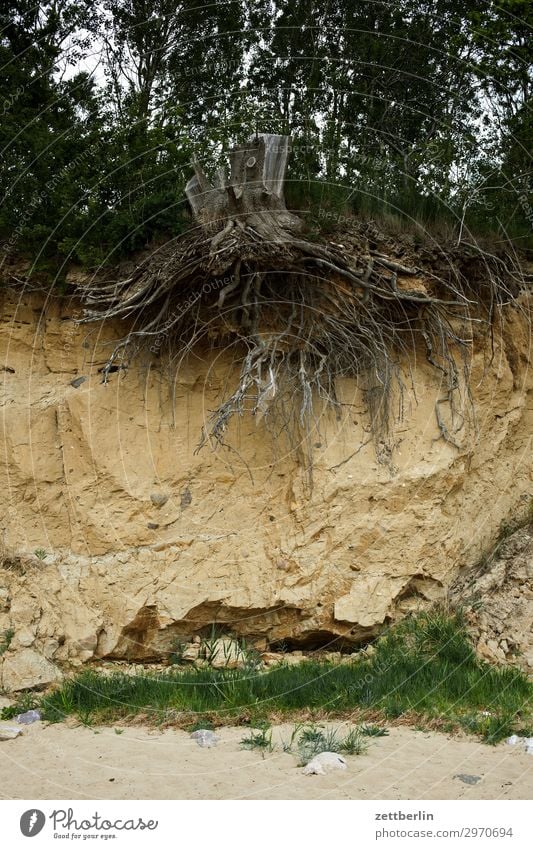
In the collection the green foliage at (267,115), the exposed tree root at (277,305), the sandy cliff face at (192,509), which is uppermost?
the green foliage at (267,115)

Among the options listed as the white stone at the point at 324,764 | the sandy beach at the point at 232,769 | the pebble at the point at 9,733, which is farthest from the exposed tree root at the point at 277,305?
the white stone at the point at 324,764

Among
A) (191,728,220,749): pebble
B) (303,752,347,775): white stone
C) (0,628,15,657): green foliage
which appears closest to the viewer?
(303,752,347,775): white stone

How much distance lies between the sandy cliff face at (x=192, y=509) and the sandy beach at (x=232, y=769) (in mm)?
1617

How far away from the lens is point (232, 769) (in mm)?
5730

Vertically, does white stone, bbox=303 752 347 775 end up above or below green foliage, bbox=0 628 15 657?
below

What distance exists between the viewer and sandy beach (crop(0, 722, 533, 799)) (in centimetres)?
540

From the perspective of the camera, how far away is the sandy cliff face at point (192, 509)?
26.3ft

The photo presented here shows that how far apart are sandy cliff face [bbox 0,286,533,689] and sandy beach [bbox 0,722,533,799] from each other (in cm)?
162

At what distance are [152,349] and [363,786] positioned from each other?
4708 mm

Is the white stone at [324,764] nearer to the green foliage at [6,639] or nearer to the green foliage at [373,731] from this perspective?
the green foliage at [373,731]

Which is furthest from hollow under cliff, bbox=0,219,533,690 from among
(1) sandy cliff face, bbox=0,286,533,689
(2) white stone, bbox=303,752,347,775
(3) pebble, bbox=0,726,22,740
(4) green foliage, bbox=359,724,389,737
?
(2) white stone, bbox=303,752,347,775

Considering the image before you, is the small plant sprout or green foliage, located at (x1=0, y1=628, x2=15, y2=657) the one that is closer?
the small plant sprout

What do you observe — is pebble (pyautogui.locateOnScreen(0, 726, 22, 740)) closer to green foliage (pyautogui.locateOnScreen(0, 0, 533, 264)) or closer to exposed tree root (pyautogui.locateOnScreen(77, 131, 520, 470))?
exposed tree root (pyautogui.locateOnScreen(77, 131, 520, 470))

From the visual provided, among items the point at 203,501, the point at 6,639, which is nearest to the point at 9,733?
the point at 6,639
